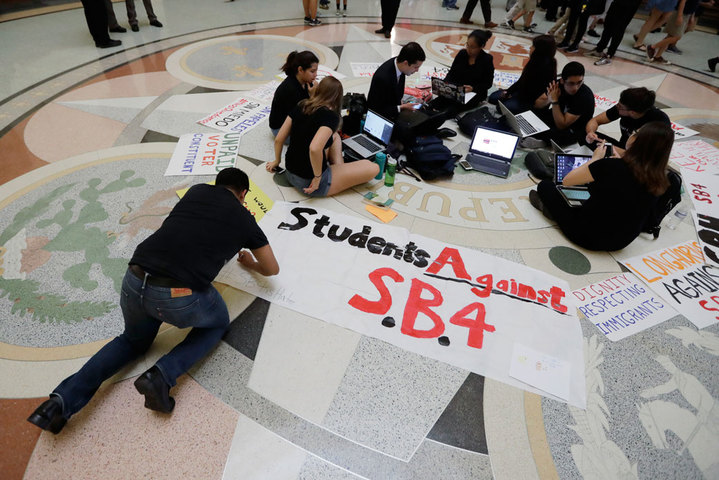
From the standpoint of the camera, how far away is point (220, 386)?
2314 mm

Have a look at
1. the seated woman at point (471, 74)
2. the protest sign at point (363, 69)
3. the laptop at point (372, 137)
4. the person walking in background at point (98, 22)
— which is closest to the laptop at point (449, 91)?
the seated woman at point (471, 74)

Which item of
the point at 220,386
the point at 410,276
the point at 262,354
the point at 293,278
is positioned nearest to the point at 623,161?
the point at 410,276

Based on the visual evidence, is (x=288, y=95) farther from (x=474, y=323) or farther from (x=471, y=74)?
(x=474, y=323)

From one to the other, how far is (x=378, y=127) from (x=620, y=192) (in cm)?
227

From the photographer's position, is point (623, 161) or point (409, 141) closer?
point (623, 161)

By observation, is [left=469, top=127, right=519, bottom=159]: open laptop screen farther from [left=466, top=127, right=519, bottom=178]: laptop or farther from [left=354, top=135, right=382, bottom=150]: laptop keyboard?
[left=354, top=135, right=382, bottom=150]: laptop keyboard

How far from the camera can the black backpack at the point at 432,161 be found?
4.00 meters

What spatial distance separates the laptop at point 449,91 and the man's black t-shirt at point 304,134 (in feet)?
7.26

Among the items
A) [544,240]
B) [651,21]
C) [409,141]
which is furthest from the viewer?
[651,21]

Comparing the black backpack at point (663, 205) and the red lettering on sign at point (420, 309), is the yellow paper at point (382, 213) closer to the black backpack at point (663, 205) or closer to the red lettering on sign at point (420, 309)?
the red lettering on sign at point (420, 309)

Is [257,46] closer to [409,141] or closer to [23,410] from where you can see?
[409,141]

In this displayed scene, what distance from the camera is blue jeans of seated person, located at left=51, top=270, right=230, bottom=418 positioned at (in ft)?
6.58

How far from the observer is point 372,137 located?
13.8 ft

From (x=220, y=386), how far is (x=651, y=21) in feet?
33.6
